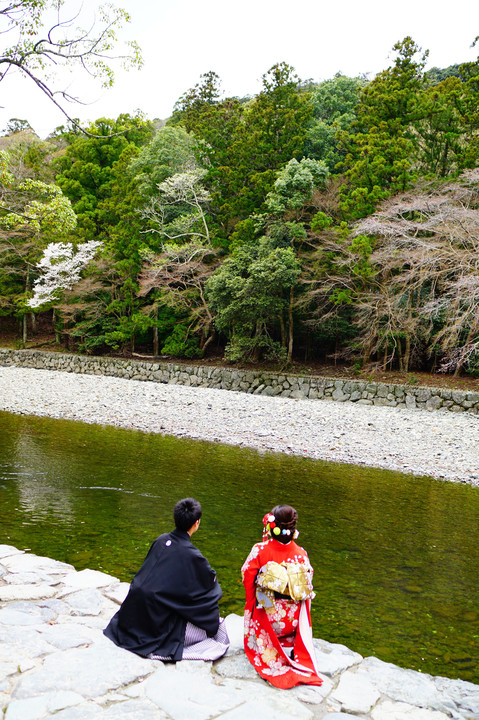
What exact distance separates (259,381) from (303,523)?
12.9 metres

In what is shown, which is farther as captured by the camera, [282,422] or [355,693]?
[282,422]

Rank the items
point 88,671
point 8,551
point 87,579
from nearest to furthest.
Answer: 1. point 88,671
2. point 87,579
3. point 8,551

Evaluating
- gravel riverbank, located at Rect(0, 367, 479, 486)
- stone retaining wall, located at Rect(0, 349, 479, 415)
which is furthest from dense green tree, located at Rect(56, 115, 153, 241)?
gravel riverbank, located at Rect(0, 367, 479, 486)

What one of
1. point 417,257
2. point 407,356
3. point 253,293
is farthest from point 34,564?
point 407,356

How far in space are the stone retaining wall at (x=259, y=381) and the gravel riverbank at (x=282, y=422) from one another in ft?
2.63

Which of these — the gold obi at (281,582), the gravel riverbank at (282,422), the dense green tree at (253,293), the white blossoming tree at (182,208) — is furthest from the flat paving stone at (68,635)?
the white blossoming tree at (182,208)

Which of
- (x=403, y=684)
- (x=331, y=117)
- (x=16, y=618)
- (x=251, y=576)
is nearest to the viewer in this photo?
(x=403, y=684)

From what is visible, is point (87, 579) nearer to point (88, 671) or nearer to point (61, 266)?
point (88, 671)

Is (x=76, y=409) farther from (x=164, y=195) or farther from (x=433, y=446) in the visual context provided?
(x=164, y=195)

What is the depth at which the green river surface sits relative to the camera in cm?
418

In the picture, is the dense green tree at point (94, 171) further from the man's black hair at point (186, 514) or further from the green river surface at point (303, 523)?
the man's black hair at point (186, 514)

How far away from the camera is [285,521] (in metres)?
3.09

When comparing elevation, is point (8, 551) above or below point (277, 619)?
below

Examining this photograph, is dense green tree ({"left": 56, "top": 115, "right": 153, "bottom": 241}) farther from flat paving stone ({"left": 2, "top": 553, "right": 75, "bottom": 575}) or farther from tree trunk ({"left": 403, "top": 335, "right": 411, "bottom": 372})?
flat paving stone ({"left": 2, "top": 553, "right": 75, "bottom": 575})
